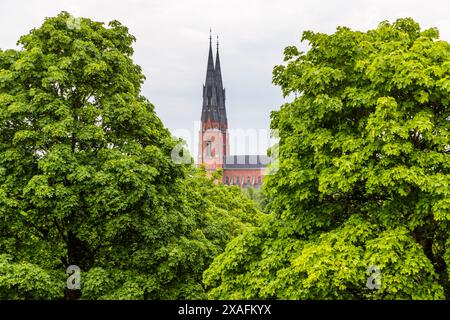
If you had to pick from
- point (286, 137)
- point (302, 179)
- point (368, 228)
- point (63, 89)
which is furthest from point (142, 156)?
point (368, 228)

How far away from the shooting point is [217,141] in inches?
4811

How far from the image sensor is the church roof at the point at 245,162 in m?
140

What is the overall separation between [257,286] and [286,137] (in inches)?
156

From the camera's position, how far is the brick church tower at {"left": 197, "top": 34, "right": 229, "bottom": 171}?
113056 mm

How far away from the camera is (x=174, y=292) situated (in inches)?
632

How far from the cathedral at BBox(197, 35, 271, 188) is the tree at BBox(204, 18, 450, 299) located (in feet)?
297

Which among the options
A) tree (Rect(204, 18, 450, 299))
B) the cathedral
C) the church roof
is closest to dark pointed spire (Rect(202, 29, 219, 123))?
the cathedral

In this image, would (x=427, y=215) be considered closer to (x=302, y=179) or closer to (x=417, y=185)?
(x=417, y=185)

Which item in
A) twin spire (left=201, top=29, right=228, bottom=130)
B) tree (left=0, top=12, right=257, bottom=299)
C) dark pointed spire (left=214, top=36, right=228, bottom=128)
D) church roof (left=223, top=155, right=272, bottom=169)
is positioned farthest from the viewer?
church roof (left=223, top=155, right=272, bottom=169)

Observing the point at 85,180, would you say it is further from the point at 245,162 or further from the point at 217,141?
the point at 245,162

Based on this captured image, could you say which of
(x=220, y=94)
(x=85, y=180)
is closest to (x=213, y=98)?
(x=220, y=94)

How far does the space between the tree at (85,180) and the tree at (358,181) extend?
288 centimetres

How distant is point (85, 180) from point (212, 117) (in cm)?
10166

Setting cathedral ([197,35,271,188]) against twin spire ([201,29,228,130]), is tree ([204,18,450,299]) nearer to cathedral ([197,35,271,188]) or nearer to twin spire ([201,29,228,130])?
cathedral ([197,35,271,188])
